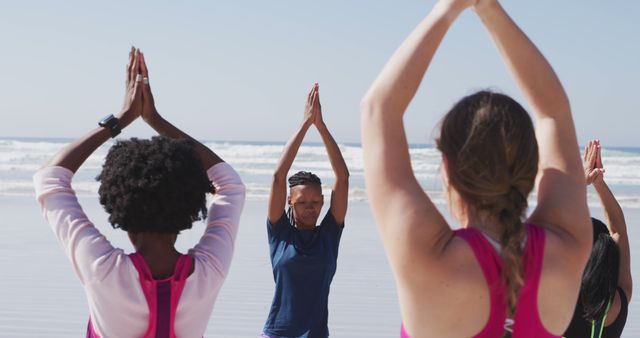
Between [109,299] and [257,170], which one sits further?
[257,170]

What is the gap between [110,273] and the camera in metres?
2.40

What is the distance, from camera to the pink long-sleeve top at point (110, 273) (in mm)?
2406

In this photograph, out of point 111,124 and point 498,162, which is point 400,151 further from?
point 111,124

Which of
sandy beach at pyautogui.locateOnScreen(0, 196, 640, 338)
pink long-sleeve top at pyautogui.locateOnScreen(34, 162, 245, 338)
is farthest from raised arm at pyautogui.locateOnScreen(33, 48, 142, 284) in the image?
sandy beach at pyautogui.locateOnScreen(0, 196, 640, 338)

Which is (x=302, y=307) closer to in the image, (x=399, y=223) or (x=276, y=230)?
(x=276, y=230)

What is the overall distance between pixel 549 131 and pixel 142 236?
1286 millimetres

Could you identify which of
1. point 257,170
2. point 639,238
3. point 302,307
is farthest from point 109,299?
point 257,170

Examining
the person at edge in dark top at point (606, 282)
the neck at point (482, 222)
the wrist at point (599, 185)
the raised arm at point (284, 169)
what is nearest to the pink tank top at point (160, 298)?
the neck at point (482, 222)

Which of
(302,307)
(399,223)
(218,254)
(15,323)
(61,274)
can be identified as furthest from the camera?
(61,274)

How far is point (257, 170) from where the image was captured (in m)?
34.5

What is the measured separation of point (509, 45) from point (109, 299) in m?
1.37

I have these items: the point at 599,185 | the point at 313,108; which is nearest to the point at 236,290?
the point at 313,108

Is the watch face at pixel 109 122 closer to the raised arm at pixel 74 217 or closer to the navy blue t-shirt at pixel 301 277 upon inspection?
the raised arm at pixel 74 217

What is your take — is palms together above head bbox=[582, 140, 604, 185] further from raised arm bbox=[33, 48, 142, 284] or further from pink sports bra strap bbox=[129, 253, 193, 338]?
raised arm bbox=[33, 48, 142, 284]
